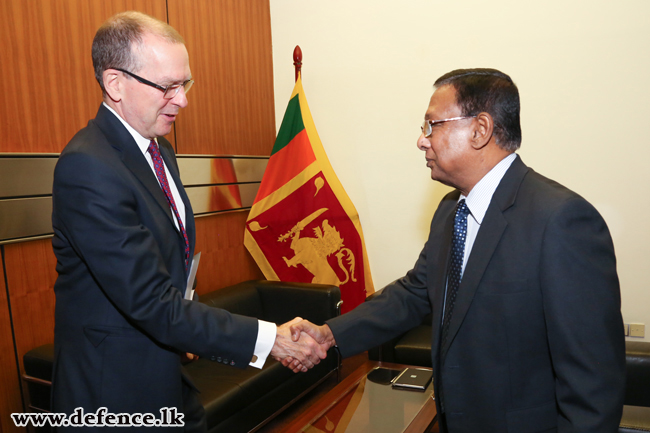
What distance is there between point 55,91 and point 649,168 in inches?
139

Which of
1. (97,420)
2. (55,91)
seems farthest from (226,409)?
(55,91)

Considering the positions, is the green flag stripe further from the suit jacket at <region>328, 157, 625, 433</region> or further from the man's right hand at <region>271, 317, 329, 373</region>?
the suit jacket at <region>328, 157, 625, 433</region>

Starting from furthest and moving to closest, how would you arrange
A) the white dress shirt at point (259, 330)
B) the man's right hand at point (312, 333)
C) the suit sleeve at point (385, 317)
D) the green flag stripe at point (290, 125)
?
1. the green flag stripe at point (290, 125)
2. the man's right hand at point (312, 333)
3. the suit sleeve at point (385, 317)
4. the white dress shirt at point (259, 330)

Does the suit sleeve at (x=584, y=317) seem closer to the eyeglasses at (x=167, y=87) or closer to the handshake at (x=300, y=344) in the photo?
the handshake at (x=300, y=344)

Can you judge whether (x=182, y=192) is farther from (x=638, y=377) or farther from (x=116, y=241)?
(x=638, y=377)

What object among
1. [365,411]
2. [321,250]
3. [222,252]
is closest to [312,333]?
[365,411]

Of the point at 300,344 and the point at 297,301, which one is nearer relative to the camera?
the point at 300,344

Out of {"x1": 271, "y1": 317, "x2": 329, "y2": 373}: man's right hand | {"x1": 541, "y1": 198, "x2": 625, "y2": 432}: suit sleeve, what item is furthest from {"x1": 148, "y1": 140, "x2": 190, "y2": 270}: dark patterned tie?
{"x1": 541, "y1": 198, "x2": 625, "y2": 432}: suit sleeve

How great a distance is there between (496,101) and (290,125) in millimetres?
2437

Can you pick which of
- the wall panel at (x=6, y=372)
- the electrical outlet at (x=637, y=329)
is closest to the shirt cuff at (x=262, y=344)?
the wall panel at (x=6, y=372)

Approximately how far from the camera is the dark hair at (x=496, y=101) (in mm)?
1387

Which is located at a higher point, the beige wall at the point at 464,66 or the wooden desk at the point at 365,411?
the beige wall at the point at 464,66

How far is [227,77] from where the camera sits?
357 cm

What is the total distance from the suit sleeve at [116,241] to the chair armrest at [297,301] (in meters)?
1.83
